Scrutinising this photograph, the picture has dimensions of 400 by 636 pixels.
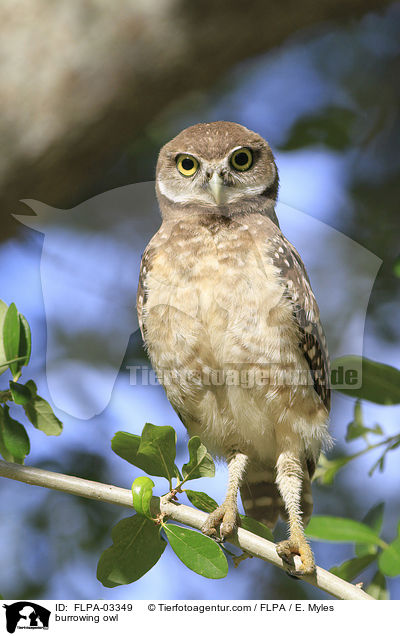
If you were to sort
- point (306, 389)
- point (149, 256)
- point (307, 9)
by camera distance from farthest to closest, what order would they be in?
point (307, 9) < point (306, 389) < point (149, 256)

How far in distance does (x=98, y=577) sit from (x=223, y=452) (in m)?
0.84

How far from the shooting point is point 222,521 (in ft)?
4.30

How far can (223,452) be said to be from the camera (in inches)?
73.1

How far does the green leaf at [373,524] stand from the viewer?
4.90ft

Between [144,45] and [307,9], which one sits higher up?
[307,9]

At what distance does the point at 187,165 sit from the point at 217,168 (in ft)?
0.31

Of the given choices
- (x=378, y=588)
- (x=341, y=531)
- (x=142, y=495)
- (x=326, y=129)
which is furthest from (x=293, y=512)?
(x=326, y=129)

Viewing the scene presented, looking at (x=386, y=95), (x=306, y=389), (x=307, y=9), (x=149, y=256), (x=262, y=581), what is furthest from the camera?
(x=386, y=95)

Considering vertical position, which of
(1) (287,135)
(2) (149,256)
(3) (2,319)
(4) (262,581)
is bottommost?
(4) (262,581)

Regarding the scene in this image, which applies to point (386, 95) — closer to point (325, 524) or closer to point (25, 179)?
point (25, 179)

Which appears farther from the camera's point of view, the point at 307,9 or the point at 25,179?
the point at 307,9

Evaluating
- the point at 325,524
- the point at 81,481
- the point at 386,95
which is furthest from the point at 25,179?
the point at 386,95

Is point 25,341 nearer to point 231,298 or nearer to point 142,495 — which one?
point 142,495
